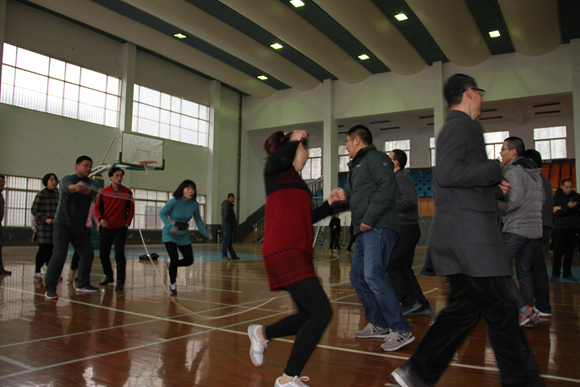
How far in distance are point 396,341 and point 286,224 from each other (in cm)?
144

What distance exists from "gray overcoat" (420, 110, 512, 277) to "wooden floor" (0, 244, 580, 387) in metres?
0.79

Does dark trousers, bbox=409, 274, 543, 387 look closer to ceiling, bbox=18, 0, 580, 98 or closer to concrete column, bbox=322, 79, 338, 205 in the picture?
ceiling, bbox=18, 0, 580, 98

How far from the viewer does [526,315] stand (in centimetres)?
362

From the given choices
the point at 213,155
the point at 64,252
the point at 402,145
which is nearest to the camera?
the point at 64,252

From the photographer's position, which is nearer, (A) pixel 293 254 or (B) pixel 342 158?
(A) pixel 293 254

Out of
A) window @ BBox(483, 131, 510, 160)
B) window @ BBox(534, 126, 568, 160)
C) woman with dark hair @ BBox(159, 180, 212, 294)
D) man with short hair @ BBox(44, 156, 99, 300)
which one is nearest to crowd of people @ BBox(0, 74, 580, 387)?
woman with dark hair @ BBox(159, 180, 212, 294)

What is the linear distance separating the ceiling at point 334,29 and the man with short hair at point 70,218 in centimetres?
1012

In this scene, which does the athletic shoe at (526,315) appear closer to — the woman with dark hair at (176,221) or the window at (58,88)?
the woman with dark hair at (176,221)

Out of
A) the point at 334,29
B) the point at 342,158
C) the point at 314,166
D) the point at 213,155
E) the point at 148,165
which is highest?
the point at 334,29

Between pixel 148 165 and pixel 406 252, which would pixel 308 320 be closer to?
pixel 406 252

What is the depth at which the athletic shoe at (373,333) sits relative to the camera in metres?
3.26

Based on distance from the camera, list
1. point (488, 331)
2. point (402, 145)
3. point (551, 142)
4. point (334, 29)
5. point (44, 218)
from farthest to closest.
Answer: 1. point (402, 145)
2. point (551, 142)
3. point (334, 29)
4. point (44, 218)
5. point (488, 331)

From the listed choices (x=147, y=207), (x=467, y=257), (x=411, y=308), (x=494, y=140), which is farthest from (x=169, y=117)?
(x=467, y=257)

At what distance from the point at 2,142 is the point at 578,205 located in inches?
680
